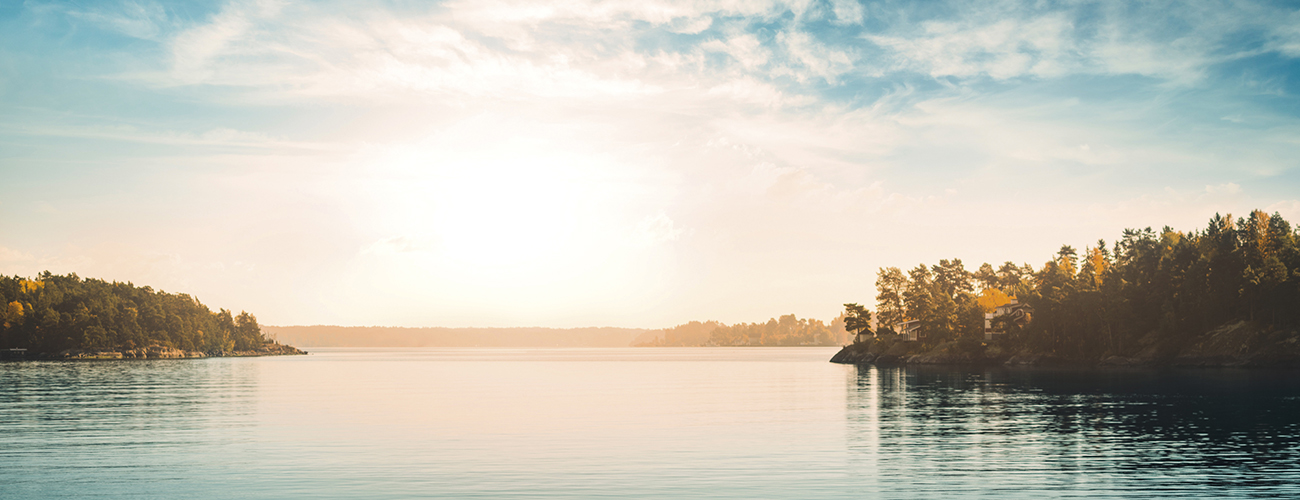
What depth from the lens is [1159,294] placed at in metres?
137

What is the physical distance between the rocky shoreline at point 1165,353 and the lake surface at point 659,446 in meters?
54.9

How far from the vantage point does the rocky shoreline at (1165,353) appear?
117m

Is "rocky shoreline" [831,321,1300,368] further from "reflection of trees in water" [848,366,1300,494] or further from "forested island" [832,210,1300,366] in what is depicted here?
"reflection of trees in water" [848,366,1300,494]

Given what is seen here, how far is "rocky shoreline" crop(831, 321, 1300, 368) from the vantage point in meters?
117

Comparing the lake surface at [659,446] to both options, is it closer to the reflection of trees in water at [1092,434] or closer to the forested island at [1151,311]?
the reflection of trees in water at [1092,434]

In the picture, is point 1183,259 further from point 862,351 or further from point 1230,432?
point 1230,432

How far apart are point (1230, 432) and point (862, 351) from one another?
155685 millimetres

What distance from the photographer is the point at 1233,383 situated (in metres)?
82.9

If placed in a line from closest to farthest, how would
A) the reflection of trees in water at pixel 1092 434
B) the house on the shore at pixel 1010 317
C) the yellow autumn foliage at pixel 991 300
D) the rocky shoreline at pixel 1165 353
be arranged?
the reflection of trees in water at pixel 1092 434 < the rocky shoreline at pixel 1165 353 < the house on the shore at pixel 1010 317 < the yellow autumn foliage at pixel 991 300

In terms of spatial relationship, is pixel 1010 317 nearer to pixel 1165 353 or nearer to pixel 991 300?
pixel 991 300

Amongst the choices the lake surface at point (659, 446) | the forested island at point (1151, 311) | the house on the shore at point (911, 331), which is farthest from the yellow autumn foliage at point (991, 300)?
the lake surface at point (659, 446)

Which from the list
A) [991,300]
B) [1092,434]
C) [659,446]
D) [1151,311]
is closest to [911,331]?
[991,300]

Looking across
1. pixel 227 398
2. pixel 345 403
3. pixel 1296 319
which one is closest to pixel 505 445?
pixel 345 403

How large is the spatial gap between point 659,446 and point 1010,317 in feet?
493
